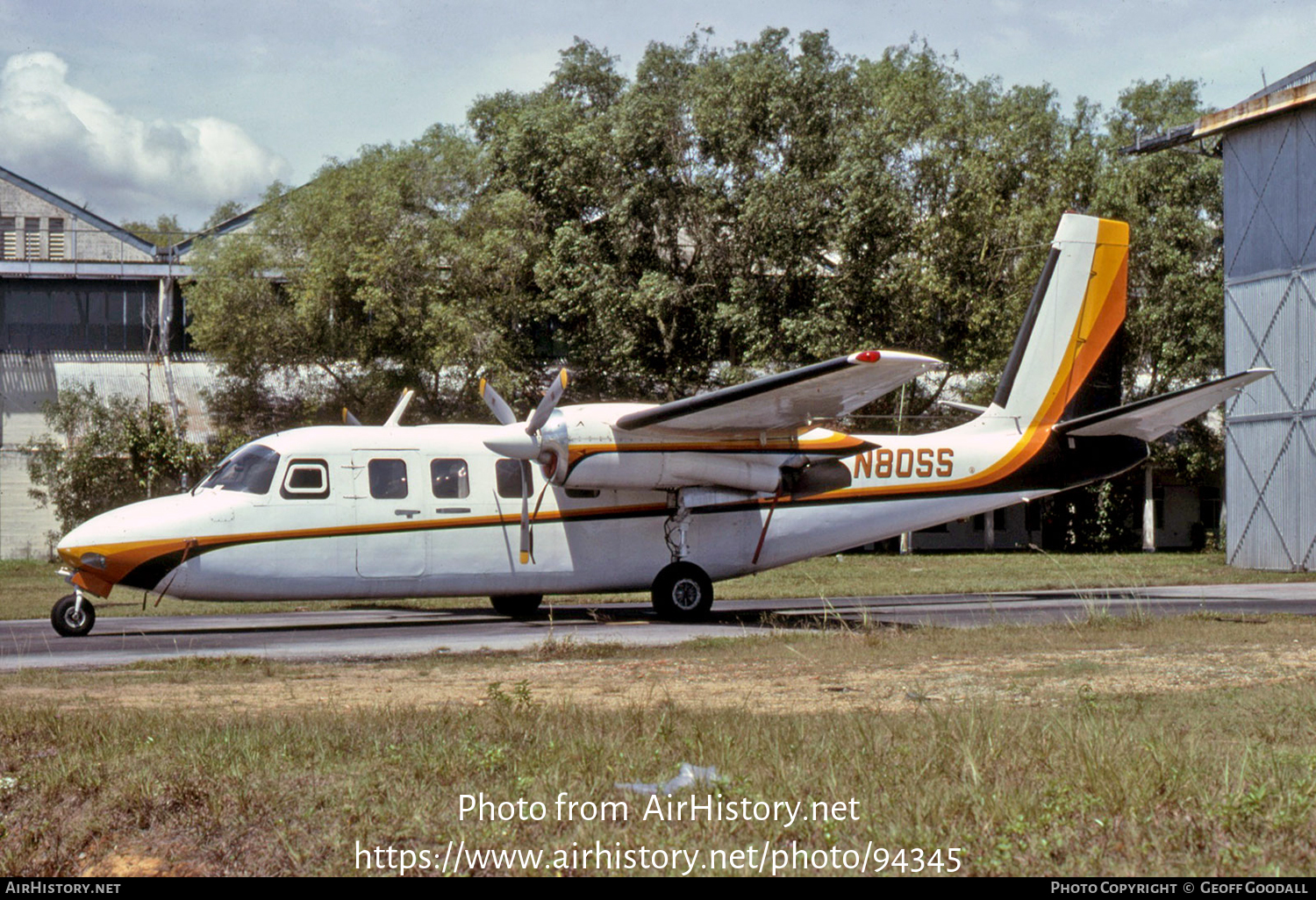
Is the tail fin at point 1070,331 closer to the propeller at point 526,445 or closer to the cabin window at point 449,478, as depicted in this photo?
the propeller at point 526,445

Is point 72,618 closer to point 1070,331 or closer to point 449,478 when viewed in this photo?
point 449,478

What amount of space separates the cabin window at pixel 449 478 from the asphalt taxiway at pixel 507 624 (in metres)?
1.94

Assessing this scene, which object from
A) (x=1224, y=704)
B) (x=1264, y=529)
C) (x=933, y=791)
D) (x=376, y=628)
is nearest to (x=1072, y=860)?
(x=933, y=791)

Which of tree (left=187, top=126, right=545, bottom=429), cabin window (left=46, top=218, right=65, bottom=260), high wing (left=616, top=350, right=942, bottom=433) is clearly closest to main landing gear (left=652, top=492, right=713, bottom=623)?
high wing (left=616, top=350, right=942, bottom=433)

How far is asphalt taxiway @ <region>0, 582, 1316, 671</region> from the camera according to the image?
47.9ft

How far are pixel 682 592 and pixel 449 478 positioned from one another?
3875 mm

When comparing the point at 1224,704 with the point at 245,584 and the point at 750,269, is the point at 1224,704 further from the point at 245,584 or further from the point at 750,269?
the point at 750,269

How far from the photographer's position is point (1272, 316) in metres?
32.5

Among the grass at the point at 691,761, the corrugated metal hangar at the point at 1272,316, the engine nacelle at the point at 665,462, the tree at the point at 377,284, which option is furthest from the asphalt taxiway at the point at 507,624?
the tree at the point at 377,284

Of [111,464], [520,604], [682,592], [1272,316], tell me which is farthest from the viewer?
[111,464]

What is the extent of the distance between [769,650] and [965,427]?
878cm

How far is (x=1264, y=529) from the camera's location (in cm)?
3278

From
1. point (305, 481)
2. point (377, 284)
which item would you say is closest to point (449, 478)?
point (305, 481)

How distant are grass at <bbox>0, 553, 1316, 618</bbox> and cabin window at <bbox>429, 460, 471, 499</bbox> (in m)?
5.30
